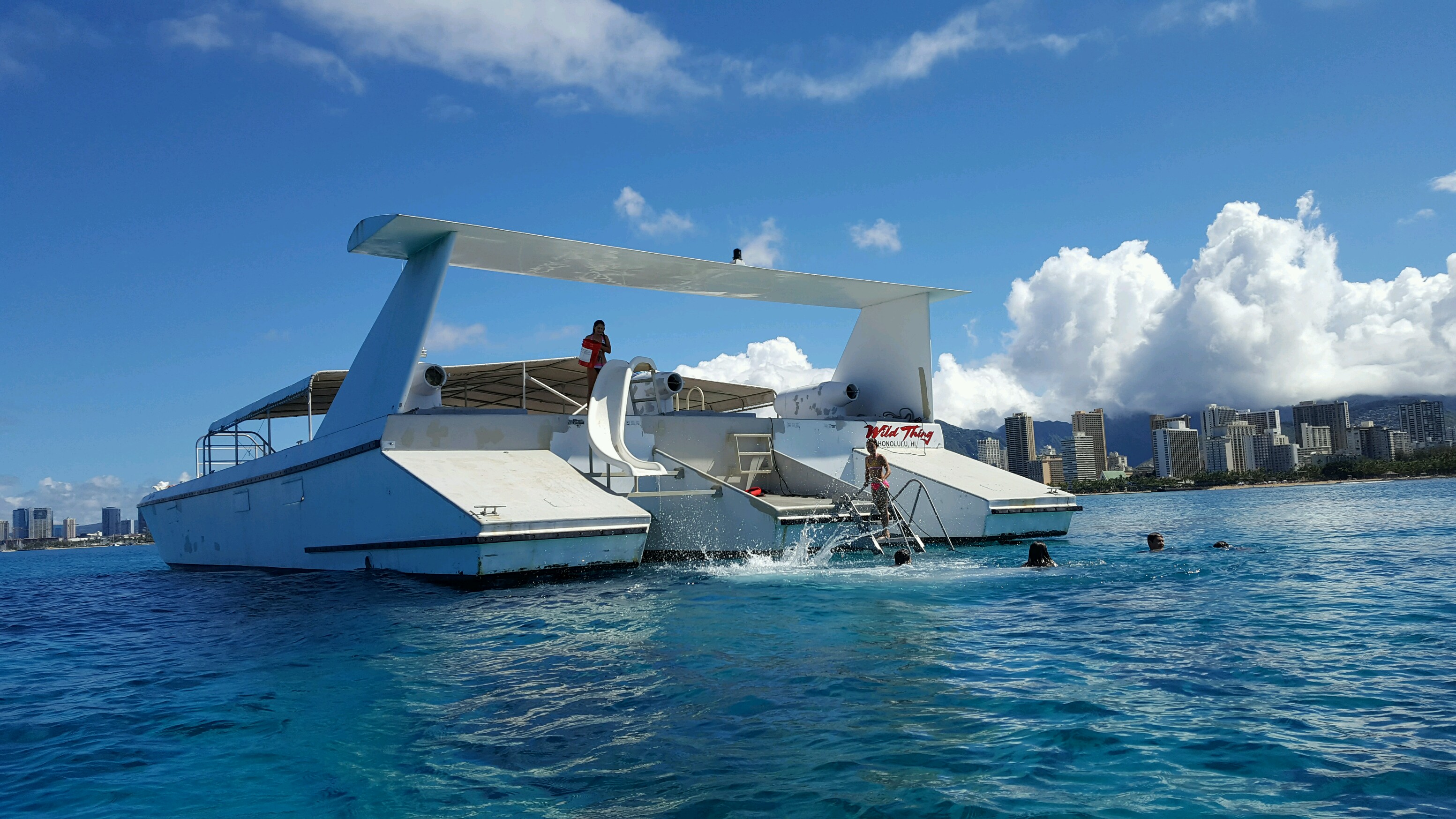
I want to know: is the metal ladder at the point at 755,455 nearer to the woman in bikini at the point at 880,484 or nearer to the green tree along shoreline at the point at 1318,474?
the woman in bikini at the point at 880,484

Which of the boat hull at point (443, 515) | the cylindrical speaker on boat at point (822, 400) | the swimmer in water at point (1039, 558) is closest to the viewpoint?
the boat hull at point (443, 515)

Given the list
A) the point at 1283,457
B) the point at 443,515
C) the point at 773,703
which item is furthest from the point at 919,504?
the point at 1283,457

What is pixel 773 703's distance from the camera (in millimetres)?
4277

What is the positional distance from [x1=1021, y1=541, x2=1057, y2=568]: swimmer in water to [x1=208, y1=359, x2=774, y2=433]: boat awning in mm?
7003

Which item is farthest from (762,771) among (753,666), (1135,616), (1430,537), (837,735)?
(1430,537)

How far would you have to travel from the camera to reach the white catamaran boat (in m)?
9.97

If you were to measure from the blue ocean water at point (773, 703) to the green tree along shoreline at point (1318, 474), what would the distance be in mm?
89839

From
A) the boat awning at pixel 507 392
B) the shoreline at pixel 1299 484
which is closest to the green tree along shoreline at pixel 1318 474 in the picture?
the shoreline at pixel 1299 484

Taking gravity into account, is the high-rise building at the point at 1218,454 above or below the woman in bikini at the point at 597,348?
below

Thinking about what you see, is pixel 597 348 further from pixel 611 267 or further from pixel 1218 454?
pixel 1218 454

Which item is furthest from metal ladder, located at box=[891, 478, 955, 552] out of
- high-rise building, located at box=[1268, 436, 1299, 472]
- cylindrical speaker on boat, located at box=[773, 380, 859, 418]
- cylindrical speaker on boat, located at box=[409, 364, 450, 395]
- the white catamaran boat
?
high-rise building, located at box=[1268, 436, 1299, 472]

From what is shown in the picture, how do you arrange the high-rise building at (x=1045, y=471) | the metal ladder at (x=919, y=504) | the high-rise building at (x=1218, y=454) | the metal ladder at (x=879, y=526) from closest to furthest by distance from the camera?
the metal ladder at (x=879, y=526), the metal ladder at (x=919, y=504), the high-rise building at (x=1045, y=471), the high-rise building at (x=1218, y=454)

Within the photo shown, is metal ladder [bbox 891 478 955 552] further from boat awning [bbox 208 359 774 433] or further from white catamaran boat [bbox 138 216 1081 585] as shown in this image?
boat awning [bbox 208 359 774 433]

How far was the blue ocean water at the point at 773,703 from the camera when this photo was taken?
3.11m
